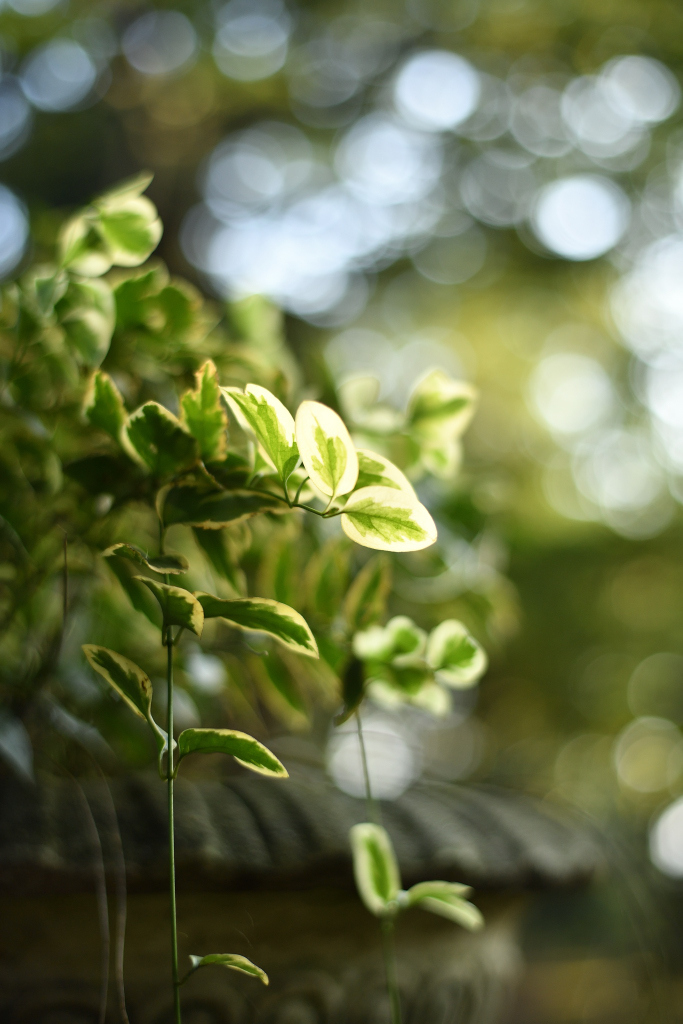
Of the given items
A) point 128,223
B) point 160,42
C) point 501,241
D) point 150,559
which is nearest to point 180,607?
point 150,559

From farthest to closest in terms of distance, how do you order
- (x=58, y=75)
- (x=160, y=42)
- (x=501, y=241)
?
(x=501, y=241) < (x=58, y=75) < (x=160, y=42)

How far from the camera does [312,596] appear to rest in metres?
0.39

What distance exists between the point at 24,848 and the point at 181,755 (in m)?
0.14

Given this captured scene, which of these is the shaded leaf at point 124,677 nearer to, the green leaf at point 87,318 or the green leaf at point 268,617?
the green leaf at point 268,617

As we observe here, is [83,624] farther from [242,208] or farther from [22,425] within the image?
[242,208]

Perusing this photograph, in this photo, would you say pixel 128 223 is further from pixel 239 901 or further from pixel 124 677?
pixel 239 901

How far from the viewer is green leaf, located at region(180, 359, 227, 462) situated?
278 millimetres

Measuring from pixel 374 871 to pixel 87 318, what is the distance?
1.12 feet

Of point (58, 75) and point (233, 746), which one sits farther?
point (58, 75)

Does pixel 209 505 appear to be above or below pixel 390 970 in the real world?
above

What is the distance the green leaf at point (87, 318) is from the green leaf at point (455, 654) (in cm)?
25

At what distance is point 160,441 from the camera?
0.29 meters

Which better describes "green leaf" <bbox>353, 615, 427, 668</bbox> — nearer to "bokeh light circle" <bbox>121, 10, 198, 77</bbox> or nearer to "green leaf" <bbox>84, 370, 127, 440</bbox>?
"green leaf" <bbox>84, 370, 127, 440</bbox>

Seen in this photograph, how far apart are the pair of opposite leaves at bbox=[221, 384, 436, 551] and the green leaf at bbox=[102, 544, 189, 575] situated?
0.06 metres
